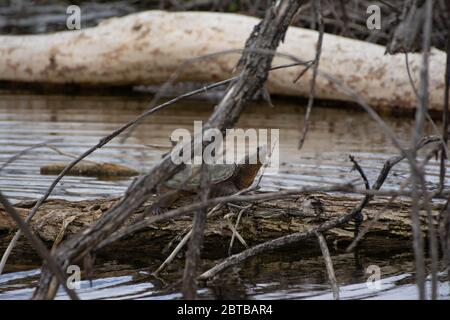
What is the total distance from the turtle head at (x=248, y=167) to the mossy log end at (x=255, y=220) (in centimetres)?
20

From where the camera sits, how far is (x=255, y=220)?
480 cm

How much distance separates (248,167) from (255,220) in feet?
1.03

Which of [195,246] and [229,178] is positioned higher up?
[229,178]

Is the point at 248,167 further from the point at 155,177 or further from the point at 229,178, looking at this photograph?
the point at 155,177

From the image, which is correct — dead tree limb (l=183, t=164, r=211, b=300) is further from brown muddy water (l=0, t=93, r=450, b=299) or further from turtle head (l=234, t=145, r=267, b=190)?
turtle head (l=234, t=145, r=267, b=190)

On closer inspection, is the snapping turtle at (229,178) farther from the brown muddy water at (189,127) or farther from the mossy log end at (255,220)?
the brown muddy water at (189,127)

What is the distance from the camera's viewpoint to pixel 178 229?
473 cm

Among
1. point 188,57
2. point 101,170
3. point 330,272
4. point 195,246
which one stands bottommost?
point 330,272

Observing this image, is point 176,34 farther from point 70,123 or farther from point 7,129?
point 7,129

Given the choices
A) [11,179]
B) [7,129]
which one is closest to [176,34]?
[7,129]

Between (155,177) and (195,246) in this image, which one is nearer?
(155,177)

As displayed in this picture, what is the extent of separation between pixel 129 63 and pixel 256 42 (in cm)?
759

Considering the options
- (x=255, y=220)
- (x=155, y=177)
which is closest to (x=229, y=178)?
(x=255, y=220)

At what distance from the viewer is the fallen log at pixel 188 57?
33.6ft
